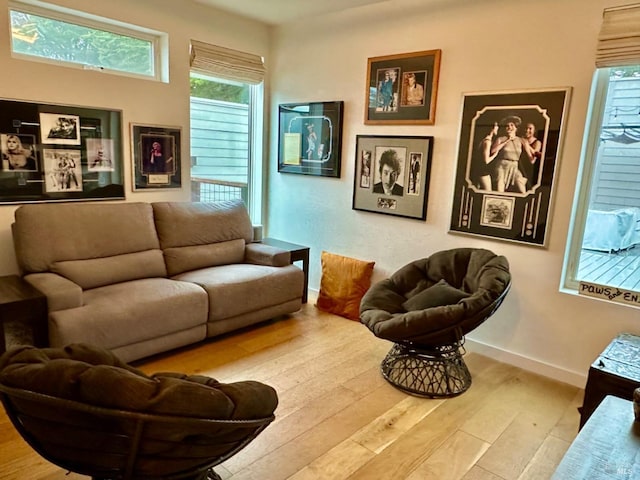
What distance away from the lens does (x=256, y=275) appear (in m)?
3.42

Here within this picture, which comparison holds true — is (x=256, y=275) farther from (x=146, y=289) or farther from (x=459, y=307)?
(x=459, y=307)

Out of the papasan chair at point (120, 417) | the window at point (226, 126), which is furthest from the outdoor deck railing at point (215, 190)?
the papasan chair at point (120, 417)

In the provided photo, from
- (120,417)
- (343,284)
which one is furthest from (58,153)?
(120,417)

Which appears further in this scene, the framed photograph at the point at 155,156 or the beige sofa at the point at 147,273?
the framed photograph at the point at 155,156

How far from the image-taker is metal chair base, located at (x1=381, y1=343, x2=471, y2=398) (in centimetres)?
266

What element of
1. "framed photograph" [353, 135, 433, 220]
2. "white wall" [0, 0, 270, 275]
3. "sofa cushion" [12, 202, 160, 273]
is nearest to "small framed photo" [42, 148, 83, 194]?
"sofa cushion" [12, 202, 160, 273]

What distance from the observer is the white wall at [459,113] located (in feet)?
8.95

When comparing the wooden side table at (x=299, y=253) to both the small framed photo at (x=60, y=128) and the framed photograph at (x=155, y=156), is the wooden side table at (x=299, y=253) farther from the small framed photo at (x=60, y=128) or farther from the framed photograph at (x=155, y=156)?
the small framed photo at (x=60, y=128)

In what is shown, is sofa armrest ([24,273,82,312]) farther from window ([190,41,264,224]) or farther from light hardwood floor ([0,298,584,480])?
window ([190,41,264,224])

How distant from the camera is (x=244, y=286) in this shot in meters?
3.28

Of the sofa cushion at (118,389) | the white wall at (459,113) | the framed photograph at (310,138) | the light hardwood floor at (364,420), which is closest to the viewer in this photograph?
the sofa cushion at (118,389)

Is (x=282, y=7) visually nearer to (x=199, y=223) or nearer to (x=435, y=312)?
(x=199, y=223)

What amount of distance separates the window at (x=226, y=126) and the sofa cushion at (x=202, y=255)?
78 centimetres

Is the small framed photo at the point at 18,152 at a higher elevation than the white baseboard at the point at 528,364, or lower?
higher
